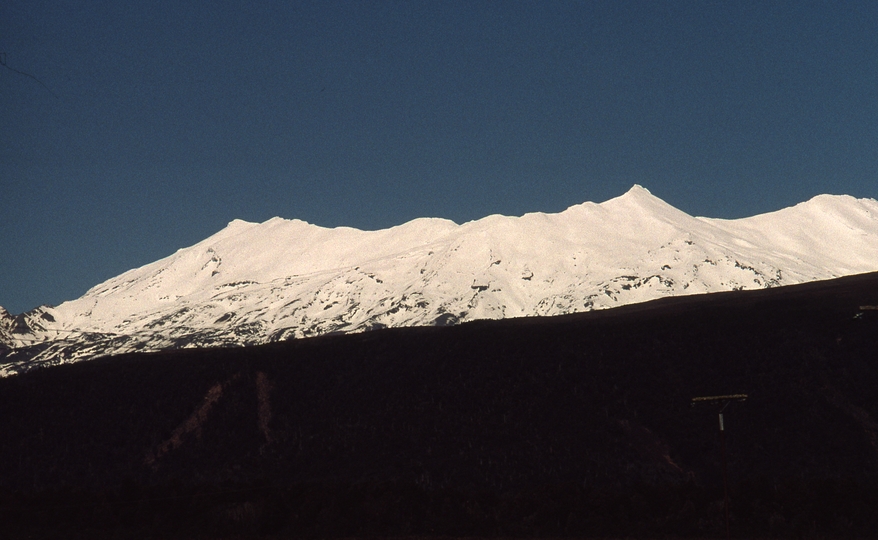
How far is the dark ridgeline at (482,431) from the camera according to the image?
303 feet

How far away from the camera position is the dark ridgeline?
3639 inches

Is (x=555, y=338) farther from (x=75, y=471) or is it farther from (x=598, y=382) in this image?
(x=75, y=471)

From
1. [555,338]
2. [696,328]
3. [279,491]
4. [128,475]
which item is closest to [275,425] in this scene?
[128,475]

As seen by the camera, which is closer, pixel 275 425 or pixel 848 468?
pixel 848 468

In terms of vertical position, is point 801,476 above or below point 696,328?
below

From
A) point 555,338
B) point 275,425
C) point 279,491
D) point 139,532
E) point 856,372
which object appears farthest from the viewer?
point 555,338

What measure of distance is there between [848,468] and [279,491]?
181 feet

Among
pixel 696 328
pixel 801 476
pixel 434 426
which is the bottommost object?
pixel 801 476

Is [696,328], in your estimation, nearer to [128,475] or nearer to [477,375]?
[477,375]

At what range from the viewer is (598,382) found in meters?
125

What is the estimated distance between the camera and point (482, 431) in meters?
116

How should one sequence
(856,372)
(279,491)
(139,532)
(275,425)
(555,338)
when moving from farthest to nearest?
(555,338), (275,425), (856,372), (279,491), (139,532)

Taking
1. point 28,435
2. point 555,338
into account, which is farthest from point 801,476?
point 28,435

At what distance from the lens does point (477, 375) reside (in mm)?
132375
